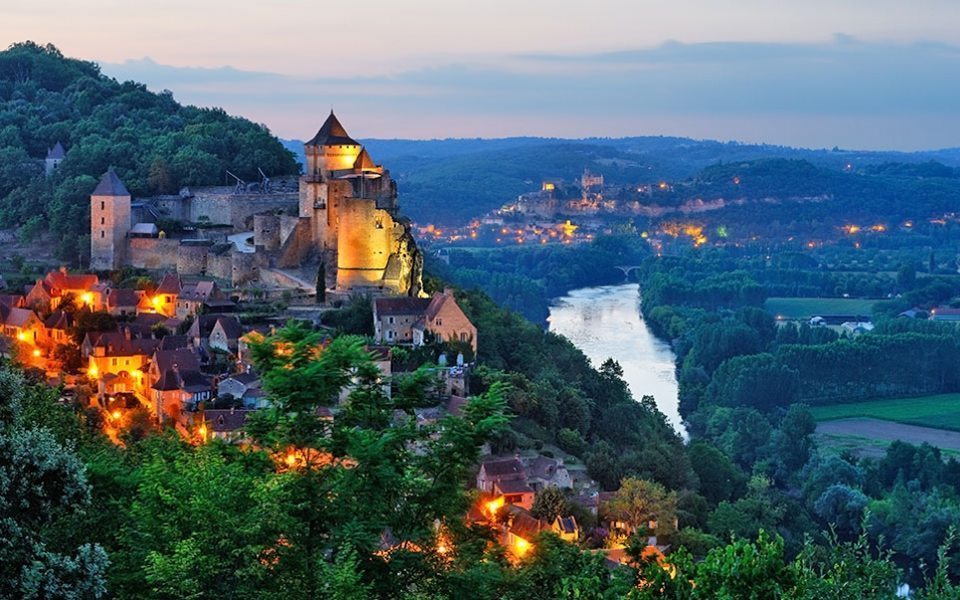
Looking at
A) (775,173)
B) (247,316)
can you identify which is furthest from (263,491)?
(775,173)

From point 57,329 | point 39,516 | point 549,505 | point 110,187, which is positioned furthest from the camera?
point 110,187

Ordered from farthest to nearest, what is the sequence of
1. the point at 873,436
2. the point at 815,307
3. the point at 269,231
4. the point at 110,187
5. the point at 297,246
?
the point at 815,307
the point at 873,436
the point at 110,187
the point at 269,231
the point at 297,246

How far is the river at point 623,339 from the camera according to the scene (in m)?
63.3

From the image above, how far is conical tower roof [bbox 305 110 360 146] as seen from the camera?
40562 mm

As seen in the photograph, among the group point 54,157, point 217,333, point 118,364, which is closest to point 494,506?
point 217,333

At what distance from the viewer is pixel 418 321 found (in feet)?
116

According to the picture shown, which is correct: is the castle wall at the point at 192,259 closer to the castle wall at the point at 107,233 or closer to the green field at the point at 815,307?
the castle wall at the point at 107,233

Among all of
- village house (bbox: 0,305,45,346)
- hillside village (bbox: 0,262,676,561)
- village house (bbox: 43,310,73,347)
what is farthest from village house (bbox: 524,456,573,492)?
village house (bbox: 0,305,45,346)

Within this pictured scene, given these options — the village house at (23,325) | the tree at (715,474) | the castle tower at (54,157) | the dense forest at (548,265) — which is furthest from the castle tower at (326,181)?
the dense forest at (548,265)

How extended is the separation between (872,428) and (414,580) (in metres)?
51.8

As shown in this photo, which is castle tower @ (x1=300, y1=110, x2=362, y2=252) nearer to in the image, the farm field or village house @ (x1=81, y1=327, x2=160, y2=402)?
village house @ (x1=81, y1=327, x2=160, y2=402)

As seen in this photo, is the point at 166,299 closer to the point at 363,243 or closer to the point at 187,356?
the point at 187,356

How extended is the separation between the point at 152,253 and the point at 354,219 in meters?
7.53

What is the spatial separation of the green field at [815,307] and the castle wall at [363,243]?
209ft
